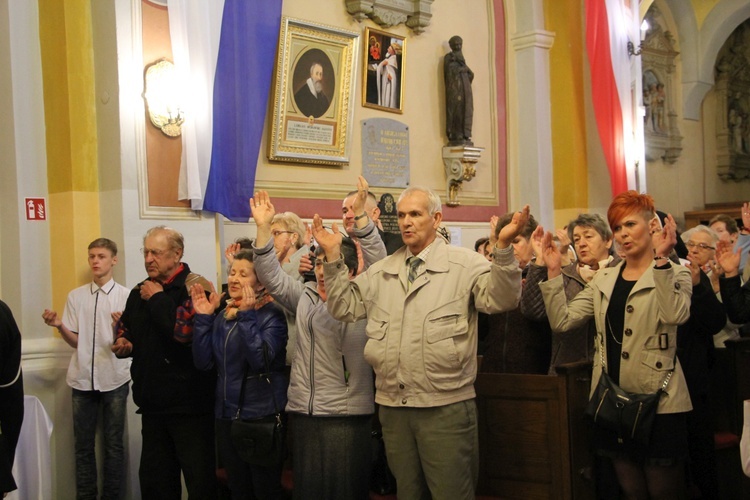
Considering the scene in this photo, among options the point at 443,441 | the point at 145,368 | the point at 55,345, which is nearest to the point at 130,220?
the point at 55,345

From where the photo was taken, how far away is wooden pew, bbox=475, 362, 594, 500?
150 inches

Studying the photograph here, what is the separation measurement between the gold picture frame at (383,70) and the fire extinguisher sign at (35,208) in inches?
129

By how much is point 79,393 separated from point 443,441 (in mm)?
3001

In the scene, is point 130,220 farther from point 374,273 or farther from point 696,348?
point 696,348

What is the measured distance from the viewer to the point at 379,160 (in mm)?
8250

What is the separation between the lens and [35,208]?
5.73 m

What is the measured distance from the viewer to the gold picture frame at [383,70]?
809 centimetres

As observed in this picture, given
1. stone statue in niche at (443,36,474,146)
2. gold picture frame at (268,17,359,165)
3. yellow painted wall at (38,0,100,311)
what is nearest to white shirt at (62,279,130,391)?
yellow painted wall at (38,0,100,311)

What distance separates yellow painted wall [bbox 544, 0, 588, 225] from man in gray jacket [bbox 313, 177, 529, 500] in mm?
6096

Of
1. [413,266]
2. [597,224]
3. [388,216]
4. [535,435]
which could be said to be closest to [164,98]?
[388,216]

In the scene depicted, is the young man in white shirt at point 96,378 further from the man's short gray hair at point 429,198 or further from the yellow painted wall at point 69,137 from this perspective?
the man's short gray hair at point 429,198

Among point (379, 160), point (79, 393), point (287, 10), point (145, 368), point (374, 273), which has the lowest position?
point (79, 393)

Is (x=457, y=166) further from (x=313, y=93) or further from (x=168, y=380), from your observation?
(x=168, y=380)

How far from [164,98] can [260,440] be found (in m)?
2.91
